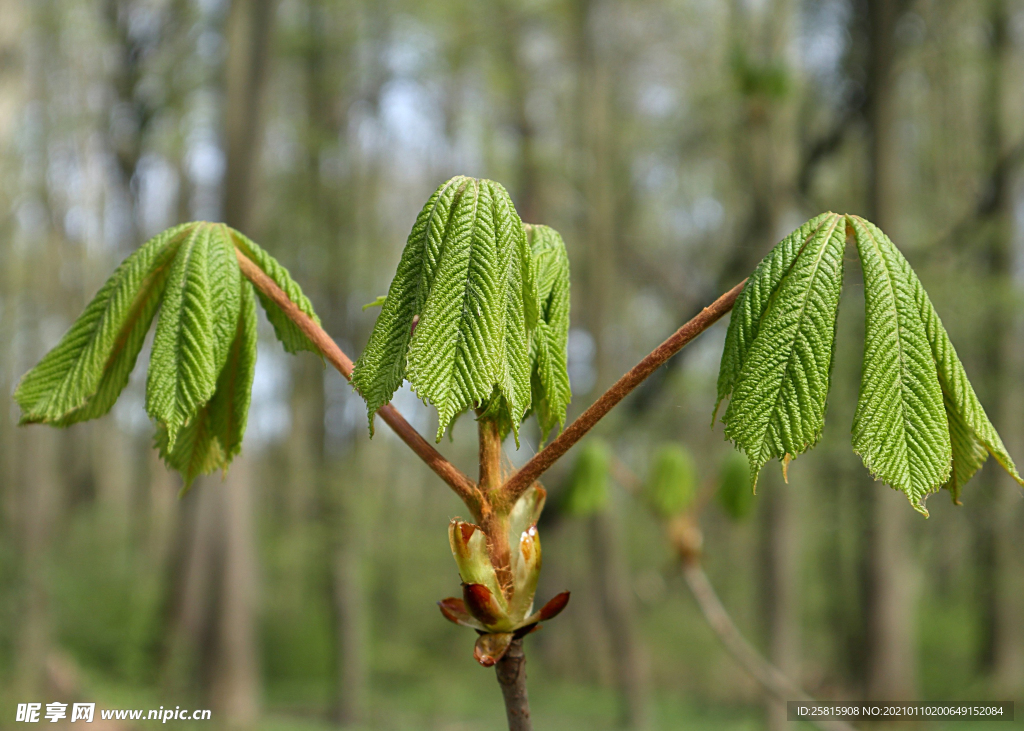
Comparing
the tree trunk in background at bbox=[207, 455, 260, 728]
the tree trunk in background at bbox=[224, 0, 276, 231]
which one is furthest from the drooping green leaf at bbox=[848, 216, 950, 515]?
the tree trunk in background at bbox=[207, 455, 260, 728]

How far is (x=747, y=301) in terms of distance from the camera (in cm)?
77

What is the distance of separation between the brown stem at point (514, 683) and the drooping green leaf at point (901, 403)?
1.38 ft

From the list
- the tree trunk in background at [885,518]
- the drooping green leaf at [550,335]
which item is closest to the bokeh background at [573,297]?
the tree trunk in background at [885,518]

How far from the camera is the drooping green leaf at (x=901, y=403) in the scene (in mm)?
715

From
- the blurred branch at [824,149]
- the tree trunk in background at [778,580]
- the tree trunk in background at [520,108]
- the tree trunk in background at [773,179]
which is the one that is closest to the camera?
the blurred branch at [824,149]

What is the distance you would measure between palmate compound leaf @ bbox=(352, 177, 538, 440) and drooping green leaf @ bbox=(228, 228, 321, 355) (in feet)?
0.68

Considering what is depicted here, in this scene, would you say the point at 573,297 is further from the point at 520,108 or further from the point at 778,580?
the point at 778,580

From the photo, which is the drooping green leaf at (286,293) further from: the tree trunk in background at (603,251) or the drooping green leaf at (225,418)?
the tree trunk in background at (603,251)

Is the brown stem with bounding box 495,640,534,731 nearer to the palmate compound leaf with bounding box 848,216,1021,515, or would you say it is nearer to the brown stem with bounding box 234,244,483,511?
the brown stem with bounding box 234,244,483,511

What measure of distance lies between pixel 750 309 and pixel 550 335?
0.81ft

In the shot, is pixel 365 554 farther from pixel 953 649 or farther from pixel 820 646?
pixel 953 649

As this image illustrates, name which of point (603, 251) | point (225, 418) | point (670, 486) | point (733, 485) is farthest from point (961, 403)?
point (603, 251)

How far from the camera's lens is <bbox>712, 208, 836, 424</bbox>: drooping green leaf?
2.50 ft

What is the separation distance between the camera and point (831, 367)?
751mm
